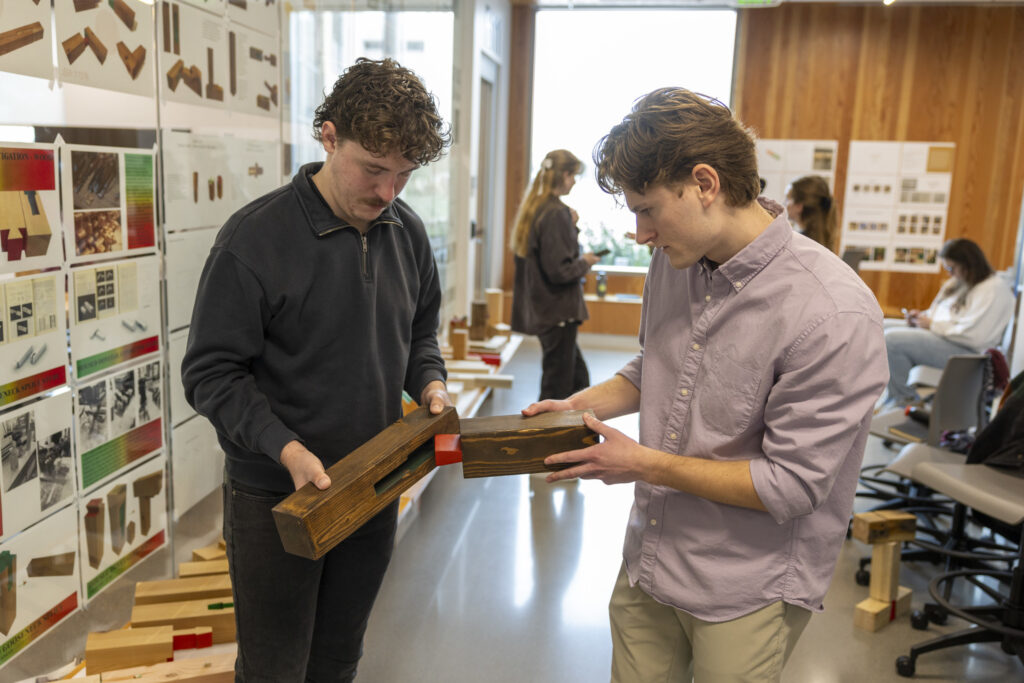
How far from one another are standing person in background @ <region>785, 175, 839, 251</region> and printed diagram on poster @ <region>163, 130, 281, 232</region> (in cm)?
247

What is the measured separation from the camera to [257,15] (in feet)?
9.37

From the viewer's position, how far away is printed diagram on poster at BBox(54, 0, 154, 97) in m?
A: 2.01

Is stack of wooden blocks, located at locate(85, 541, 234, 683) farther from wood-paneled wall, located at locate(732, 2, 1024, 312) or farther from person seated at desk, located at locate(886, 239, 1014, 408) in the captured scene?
wood-paneled wall, located at locate(732, 2, 1024, 312)

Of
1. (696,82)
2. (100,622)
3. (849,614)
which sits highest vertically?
(696,82)

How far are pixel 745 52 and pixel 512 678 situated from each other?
22.8 ft

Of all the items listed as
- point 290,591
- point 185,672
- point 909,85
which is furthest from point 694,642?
point 909,85

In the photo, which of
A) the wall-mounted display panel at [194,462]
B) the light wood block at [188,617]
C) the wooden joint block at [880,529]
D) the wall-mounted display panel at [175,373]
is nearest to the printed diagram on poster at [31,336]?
the wall-mounted display panel at [175,373]

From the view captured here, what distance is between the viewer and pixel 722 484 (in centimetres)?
130

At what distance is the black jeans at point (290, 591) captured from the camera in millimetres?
1595

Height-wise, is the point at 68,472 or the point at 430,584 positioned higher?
the point at 68,472

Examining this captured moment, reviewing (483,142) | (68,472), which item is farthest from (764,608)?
(483,142)

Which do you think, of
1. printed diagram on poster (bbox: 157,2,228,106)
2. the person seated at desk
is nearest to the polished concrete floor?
printed diagram on poster (bbox: 157,2,228,106)

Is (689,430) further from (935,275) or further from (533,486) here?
(935,275)

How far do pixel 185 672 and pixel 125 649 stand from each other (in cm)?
19
